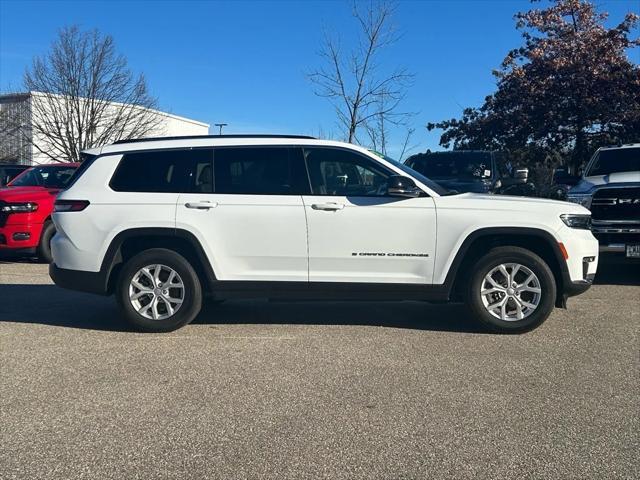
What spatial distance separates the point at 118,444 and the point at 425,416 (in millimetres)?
1899

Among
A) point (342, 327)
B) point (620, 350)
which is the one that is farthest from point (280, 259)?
point (620, 350)

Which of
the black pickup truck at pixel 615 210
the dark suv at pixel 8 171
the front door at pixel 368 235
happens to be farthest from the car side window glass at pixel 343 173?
the dark suv at pixel 8 171

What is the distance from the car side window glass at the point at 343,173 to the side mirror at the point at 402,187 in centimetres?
14

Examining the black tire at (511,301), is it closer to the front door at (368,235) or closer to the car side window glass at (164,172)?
the front door at (368,235)

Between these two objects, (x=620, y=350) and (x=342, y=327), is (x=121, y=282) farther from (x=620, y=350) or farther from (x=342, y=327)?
(x=620, y=350)

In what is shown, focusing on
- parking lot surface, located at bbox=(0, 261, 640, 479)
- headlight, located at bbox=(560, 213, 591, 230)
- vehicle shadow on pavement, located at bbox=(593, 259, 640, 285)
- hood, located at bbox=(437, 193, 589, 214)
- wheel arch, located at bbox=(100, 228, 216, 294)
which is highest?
hood, located at bbox=(437, 193, 589, 214)

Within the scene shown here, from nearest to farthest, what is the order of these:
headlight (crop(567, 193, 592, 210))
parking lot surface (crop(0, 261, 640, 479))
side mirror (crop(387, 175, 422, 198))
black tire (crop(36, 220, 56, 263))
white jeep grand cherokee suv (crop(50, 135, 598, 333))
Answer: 1. parking lot surface (crop(0, 261, 640, 479))
2. side mirror (crop(387, 175, 422, 198))
3. white jeep grand cherokee suv (crop(50, 135, 598, 333))
4. headlight (crop(567, 193, 592, 210))
5. black tire (crop(36, 220, 56, 263))

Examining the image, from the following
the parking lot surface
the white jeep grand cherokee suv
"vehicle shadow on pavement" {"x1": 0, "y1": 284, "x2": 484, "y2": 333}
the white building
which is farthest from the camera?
the white building

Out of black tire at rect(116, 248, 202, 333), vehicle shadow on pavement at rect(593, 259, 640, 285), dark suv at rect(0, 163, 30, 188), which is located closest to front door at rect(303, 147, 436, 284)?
black tire at rect(116, 248, 202, 333)

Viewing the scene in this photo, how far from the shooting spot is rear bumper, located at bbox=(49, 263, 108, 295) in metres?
5.98

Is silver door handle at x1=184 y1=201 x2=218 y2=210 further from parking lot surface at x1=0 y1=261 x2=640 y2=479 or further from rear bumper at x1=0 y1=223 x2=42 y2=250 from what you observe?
rear bumper at x1=0 y1=223 x2=42 y2=250

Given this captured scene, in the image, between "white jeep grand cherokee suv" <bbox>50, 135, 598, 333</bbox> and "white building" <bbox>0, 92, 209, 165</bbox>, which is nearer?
"white jeep grand cherokee suv" <bbox>50, 135, 598, 333</bbox>

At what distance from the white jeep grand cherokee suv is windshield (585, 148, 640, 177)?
4753 mm

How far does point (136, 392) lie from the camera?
4422 mm
